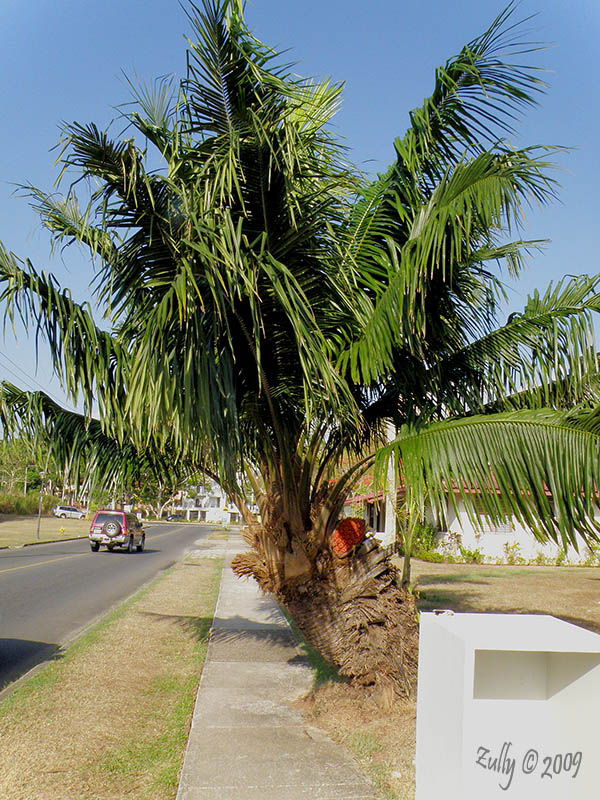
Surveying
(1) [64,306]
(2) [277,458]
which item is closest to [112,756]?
(2) [277,458]

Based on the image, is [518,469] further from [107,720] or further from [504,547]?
[504,547]

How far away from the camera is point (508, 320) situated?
644 cm

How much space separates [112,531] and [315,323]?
2642cm

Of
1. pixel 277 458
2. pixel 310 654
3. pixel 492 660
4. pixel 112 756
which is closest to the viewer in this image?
pixel 492 660

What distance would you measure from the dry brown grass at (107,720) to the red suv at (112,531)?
1930 cm

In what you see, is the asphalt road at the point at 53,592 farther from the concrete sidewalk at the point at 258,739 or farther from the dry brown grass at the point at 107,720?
the concrete sidewalk at the point at 258,739

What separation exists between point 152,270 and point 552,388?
3.79 m

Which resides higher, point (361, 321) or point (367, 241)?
point (367, 241)

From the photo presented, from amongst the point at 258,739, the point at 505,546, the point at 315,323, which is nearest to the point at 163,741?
the point at 258,739

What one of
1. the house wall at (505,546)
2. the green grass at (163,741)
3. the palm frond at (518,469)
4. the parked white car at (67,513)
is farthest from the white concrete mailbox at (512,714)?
the parked white car at (67,513)

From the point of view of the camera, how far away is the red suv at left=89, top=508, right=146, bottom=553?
29578mm

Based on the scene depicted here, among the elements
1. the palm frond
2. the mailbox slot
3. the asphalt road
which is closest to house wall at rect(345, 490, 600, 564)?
the asphalt road

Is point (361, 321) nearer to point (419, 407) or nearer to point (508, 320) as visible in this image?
point (419, 407)

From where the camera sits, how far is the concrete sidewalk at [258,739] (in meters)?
4.68
